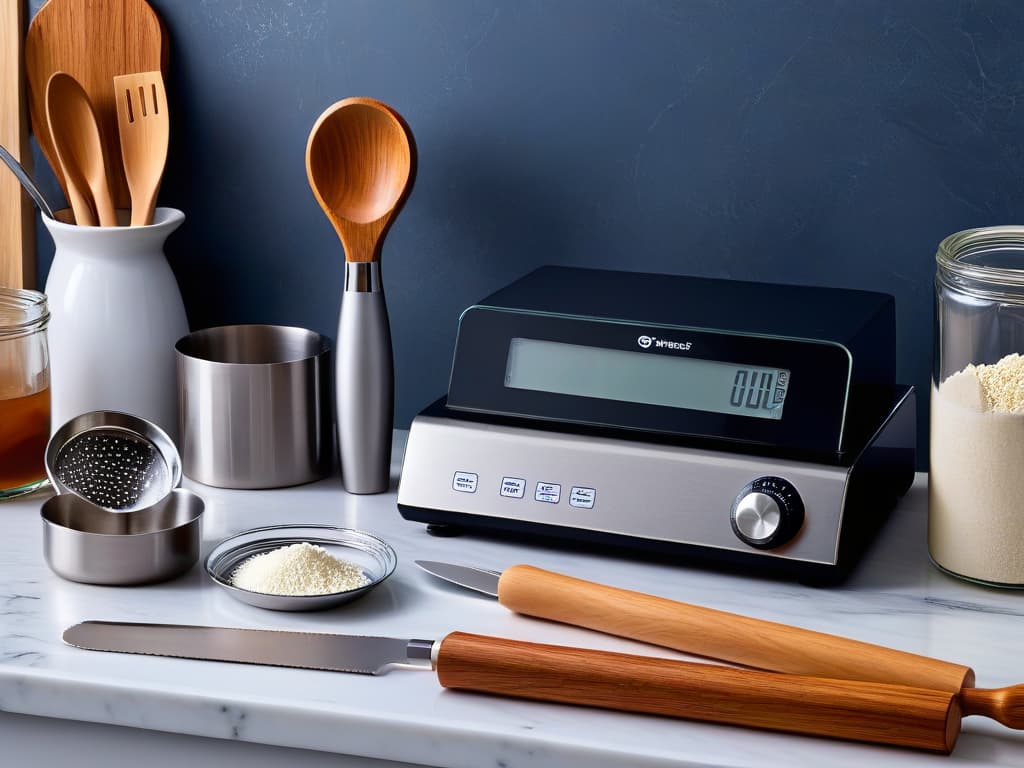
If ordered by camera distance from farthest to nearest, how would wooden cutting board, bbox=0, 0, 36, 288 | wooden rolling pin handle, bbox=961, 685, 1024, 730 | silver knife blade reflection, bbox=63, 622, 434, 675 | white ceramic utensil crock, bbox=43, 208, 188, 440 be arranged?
wooden cutting board, bbox=0, 0, 36, 288 → white ceramic utensil crock, bbox=43, 208, 188, 440 → silver knife blade reflection, bbox=63, 622, 434, 675 → wooden rolling pin handle, bbox=961, 685, 1024, 730

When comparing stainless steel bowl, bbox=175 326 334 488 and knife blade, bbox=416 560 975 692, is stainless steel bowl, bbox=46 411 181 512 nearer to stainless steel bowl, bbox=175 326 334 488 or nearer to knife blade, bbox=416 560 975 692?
stainless steel bowl, bbox=175 326 334 488

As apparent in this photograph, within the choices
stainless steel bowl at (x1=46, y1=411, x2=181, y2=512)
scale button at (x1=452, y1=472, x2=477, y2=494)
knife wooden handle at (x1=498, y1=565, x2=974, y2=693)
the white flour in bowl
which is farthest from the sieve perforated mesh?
the white flour in bowl

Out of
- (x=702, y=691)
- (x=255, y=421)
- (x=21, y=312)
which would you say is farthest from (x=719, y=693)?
(x=21, y=312)

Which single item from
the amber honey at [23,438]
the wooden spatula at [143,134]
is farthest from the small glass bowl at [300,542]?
the wooden spatula at [143,134]

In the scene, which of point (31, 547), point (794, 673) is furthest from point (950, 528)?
point (31, 547)

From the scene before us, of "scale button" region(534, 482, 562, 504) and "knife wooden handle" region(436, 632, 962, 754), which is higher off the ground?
"scale button" region(534, 482, 562, 504)

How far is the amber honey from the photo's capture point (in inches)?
44.2

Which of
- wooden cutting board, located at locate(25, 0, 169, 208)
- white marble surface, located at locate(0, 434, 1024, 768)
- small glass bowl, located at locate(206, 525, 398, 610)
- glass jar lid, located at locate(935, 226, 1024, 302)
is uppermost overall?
wooden cutting board, located at locate(25, 0, 169, 208)

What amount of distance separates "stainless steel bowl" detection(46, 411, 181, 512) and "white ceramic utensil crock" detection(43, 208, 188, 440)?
145 millimetres

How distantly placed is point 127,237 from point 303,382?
9.2 inches

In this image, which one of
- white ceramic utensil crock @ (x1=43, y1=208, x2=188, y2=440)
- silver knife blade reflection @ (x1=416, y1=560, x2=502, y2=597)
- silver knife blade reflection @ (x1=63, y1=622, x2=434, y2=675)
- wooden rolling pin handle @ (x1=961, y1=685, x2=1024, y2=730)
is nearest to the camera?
wooden rolling pin handle @ (x1=961, y1=685, x2=1024, y2=730)

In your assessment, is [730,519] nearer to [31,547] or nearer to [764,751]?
[764,751]

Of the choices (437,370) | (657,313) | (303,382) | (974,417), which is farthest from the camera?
(437,370)

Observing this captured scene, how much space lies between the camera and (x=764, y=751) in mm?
747
